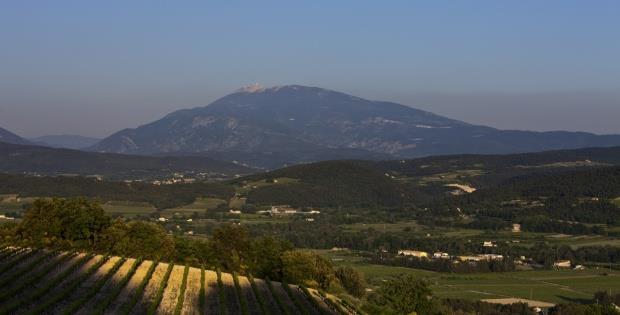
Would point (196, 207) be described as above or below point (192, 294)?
below

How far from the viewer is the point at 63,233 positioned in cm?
6812

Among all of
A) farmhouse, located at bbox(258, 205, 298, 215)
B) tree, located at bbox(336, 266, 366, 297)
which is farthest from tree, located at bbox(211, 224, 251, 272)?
farmhouse, located at bbox(258, 205, 298, 215)

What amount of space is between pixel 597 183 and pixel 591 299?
9360 cm

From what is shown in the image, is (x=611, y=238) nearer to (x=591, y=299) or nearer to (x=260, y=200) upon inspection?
(x=591, y=299)

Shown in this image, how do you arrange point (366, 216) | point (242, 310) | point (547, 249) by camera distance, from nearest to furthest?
point (242, 310) < point (547, 249) < point (366, 216)

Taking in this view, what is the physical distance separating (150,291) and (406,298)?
19.7 m

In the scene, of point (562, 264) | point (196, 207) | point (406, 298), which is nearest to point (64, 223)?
point (406, 298)

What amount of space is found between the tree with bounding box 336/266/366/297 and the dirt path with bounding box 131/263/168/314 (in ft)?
53.6

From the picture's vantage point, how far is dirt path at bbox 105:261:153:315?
41.3 m

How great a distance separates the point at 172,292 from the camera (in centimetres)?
4856

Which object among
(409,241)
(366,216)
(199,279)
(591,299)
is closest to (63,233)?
(199,279)

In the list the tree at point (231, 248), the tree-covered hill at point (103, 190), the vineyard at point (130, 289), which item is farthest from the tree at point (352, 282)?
the tree-covered hill at point (103, 190)

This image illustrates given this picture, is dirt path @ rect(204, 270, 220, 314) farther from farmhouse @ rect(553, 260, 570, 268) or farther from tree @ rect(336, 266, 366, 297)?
farmhouse @ rect(553, 260, 570, 268)

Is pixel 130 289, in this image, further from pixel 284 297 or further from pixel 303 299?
pixel 303 299
